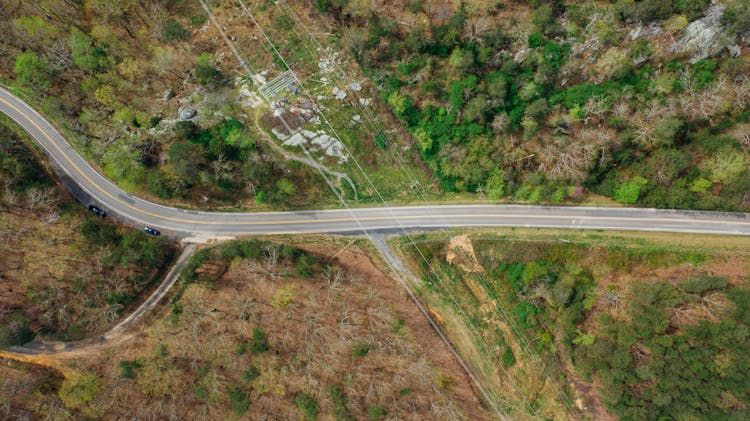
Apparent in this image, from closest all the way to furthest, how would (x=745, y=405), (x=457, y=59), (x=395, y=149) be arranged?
(x=745, y=405) → (x=457, y=59) → (x=395, y=149)

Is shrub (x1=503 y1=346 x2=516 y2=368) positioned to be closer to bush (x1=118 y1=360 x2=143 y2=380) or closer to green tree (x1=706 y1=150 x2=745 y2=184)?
green tree (x1=706 y1=150 x2=745 y2=184)

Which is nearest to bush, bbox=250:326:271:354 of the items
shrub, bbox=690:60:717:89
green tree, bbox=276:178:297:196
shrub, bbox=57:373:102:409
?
green tree, bbox=276:178:297:196

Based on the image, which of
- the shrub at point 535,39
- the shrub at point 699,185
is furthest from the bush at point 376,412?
the shrub at point 535,39

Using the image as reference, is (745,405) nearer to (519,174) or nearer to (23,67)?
(519,174)

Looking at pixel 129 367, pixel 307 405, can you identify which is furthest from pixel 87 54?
pixel 307 405

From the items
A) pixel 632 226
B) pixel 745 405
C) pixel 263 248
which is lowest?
pixel 745 405

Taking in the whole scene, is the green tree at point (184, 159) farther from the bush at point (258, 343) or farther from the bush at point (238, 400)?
the bush at point (238, 400)

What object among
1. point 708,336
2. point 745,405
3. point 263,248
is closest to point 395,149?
point 263,248
